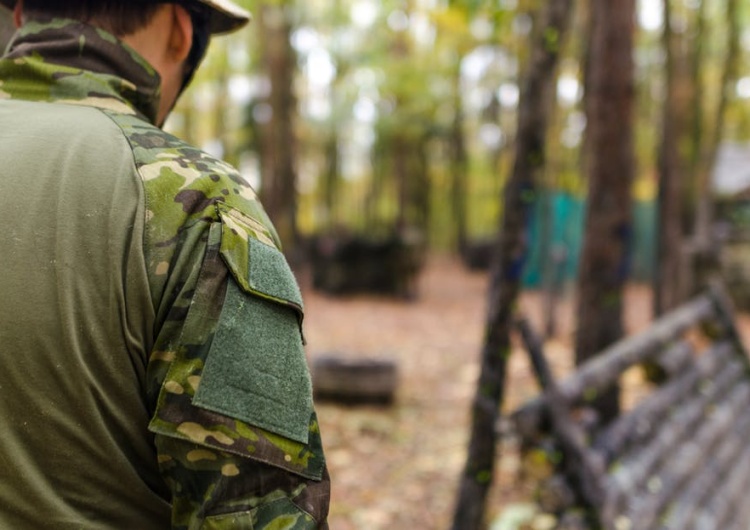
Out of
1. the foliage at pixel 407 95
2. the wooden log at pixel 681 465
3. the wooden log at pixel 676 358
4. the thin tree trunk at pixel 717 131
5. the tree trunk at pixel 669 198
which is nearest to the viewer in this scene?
the wooden log at pixel 681 465

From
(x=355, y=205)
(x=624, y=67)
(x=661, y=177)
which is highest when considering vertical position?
(x=624, y=67)

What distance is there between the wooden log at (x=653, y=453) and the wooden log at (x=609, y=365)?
0.39 meters

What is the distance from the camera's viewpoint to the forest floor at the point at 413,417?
4.88 m

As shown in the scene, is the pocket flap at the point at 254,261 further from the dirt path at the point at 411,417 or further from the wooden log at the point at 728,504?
the dirt path at the point at 411,417

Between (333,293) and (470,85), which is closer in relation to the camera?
(333,293)

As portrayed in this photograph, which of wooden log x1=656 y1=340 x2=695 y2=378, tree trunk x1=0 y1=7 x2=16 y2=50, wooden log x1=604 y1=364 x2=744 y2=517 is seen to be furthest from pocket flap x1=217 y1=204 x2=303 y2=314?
wooden log x1=656 y1=340 x2=695 y2=378

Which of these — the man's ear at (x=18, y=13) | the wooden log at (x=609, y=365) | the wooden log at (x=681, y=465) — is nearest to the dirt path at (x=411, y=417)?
the wooden log at (x=681, y=465)

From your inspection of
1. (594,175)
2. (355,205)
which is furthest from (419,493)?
(355,205)

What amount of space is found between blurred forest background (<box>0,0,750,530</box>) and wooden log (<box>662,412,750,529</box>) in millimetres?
1000

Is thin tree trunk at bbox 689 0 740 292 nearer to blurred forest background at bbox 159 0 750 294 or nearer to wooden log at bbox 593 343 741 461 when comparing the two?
blurred forest background at bbox 159 0 750 294

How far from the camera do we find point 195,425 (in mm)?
1116

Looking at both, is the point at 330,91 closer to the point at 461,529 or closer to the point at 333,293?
the point at 333,293

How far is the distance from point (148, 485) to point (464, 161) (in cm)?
2613

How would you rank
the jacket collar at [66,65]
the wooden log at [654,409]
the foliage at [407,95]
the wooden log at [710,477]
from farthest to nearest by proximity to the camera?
1. the foliage at [407,95]
2. the wooden log at [710,477]
3. the wooden log at [654,409]
4. the jacket collar at [66,65]
